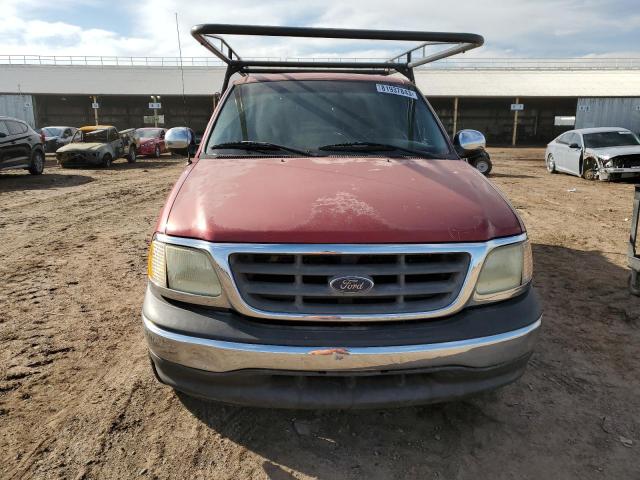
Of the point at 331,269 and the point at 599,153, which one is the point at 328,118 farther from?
the point at 599,153

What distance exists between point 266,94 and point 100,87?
1389 inches

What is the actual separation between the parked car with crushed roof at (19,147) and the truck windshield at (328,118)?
38.6 ft

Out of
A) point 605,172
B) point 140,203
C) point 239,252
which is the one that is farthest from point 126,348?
point 605,172

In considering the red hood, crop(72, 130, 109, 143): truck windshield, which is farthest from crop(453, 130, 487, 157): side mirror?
crop(72, 130, 109, 143): truck windshield

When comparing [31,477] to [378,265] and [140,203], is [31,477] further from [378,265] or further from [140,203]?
[140,203]

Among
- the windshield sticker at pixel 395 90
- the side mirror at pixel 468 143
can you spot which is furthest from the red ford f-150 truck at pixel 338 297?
the windshield sticker at pixel 395 90

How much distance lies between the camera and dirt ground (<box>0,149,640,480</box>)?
2.28 meters

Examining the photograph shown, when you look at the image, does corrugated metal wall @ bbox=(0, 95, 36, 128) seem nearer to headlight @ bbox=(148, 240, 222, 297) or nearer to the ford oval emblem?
headlight @ bbox=(148, 240, 222, 297)

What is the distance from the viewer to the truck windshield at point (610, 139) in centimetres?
1347

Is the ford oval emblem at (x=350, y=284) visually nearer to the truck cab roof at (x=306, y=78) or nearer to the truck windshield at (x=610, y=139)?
the truck cab roof at (x=306, y=78)

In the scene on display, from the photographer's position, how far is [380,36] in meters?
3.46

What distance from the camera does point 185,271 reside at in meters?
2.20

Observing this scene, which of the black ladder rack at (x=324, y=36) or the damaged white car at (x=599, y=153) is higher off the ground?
the black ladder rack at (x=324, y=36)

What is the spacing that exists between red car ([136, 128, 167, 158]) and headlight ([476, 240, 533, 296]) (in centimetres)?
2183
